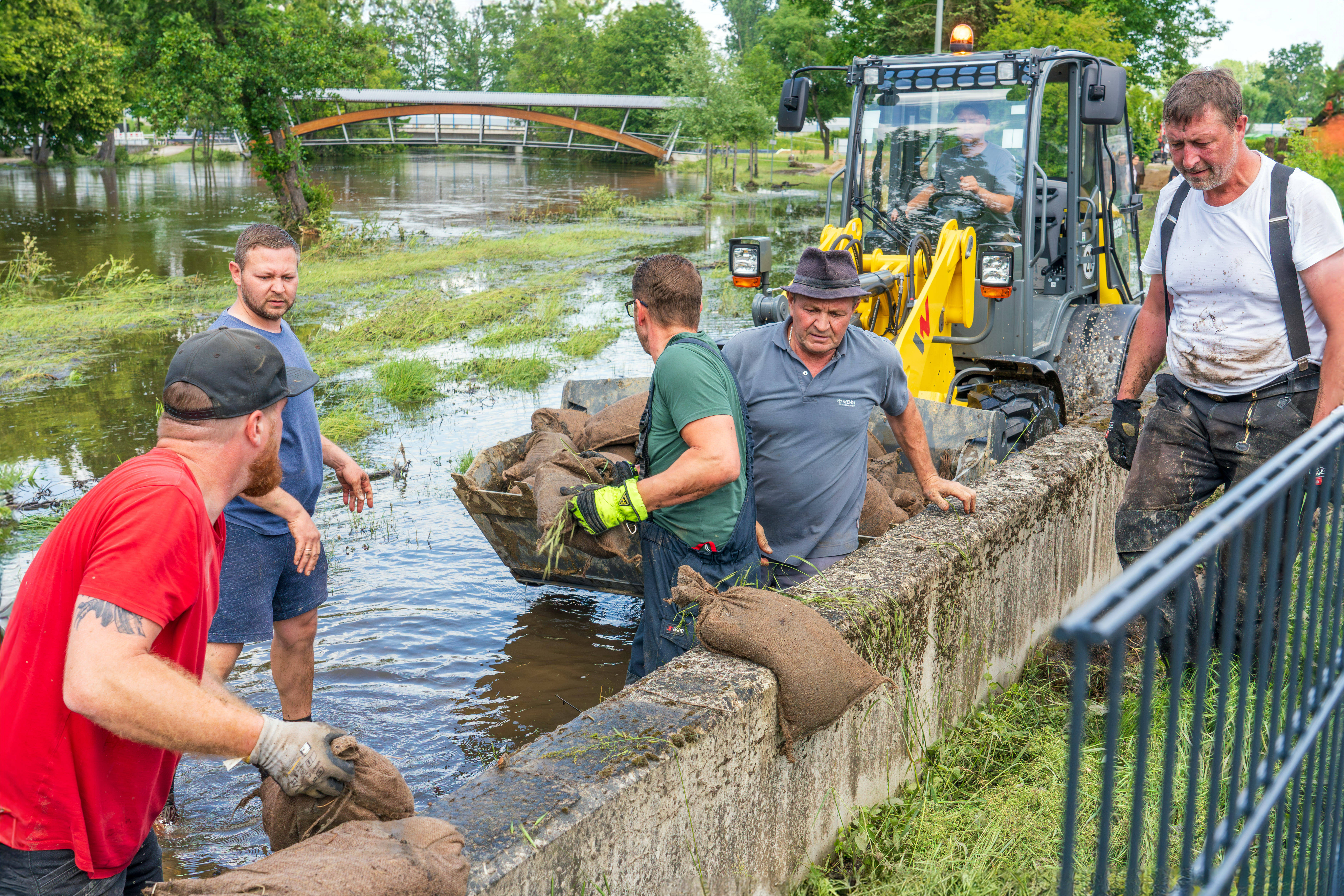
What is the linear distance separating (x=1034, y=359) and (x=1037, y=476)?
2.42 metres

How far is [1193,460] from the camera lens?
4.17 metres

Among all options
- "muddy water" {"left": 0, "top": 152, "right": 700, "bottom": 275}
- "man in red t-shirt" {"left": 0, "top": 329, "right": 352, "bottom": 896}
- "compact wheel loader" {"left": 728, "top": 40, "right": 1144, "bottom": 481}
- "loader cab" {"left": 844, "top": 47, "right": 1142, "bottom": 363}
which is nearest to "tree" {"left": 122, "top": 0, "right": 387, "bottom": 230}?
"muddy water" {"left": 0, "top": 152, "right": 700, "bottom": 275}

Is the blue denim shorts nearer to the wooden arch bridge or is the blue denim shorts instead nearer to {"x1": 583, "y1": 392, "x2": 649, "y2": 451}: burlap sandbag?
{"x1": 583, "y1": 392, "x2": 649, "y2": 451}: burlap sandbag

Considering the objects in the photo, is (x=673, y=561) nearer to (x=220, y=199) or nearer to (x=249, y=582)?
(x=249, y=582)

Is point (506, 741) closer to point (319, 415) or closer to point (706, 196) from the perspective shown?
point (319, 415)

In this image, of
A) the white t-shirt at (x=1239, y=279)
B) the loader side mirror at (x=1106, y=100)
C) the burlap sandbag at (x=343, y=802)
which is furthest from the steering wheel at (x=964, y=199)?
the burlap sandbag at (x=343, y=802)

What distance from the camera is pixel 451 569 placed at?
21.9ft

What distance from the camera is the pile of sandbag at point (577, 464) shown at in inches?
163

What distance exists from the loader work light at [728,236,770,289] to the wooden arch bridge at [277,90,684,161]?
3866 cm

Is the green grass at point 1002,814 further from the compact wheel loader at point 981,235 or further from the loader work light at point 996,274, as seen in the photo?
the loader work light at point 996,274

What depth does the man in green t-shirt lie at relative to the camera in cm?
359

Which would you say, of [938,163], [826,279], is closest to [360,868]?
[826,279]

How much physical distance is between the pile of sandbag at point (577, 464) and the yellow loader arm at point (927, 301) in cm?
190

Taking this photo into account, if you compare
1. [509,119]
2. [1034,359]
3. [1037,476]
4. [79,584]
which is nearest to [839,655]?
[79,584]
